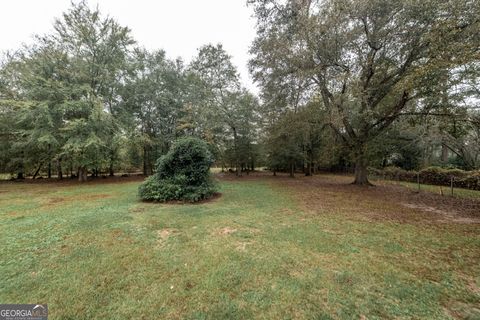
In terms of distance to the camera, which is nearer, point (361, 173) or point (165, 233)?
point (165, 233)

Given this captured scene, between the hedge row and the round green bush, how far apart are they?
43.2 feet

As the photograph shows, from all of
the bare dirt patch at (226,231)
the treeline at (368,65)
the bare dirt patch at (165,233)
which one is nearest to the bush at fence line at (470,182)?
the treeline at (368,65)

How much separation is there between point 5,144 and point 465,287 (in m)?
24.9

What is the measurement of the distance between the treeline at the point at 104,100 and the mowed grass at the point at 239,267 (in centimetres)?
1049

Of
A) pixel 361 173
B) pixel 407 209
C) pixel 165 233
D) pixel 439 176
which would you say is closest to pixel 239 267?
pixel 165 233

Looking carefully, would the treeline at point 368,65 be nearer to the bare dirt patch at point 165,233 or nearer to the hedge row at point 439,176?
the hedge row at point 439,176

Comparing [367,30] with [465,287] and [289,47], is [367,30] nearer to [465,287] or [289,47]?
[289,47]

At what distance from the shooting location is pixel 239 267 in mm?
2891

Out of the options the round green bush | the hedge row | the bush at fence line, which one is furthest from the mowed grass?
the hedge row

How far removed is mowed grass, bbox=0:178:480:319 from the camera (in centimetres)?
213

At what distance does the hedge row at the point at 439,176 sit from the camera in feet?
34.0

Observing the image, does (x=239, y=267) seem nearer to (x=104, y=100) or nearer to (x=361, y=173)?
(x=361, y=173)

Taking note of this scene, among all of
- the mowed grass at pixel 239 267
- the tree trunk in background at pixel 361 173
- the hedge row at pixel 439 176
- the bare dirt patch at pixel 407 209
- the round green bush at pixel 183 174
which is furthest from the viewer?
the tree trunk in background at pixel 361 173

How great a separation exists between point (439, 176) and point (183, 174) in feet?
55.5
